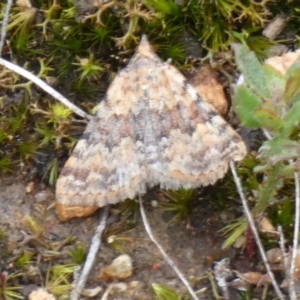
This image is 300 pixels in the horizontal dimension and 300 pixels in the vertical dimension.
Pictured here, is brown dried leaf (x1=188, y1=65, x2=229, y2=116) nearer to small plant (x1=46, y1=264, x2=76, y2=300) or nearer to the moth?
the moth

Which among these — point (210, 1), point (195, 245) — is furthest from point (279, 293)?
point (210, 1)

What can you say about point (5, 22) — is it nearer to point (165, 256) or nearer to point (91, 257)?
point (91, 257)

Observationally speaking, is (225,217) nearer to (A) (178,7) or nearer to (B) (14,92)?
(A) (178,7)

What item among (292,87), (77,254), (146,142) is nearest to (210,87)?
(146,142)

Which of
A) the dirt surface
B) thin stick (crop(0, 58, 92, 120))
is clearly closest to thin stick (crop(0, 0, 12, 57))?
thin stick (crop(0, 58, 92, 120))

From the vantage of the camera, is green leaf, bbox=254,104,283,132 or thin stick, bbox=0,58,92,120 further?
thin stick, bbox=0,58,92,120

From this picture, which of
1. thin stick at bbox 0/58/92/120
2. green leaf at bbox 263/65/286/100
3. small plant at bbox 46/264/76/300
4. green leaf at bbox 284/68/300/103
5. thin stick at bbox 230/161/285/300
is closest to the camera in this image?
green leaf at bbox 284/68/300/103
